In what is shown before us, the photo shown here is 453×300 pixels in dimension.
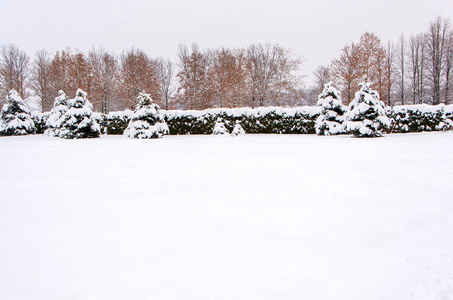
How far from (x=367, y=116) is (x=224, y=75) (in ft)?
75.0

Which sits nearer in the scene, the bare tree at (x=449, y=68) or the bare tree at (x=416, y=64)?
the bare tree at (x=449, y=68)

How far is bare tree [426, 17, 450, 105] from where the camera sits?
31.6 m

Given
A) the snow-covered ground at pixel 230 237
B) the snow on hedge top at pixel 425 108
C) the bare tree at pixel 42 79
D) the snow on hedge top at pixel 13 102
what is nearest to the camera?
the snow-covered ground at pixel 230 237

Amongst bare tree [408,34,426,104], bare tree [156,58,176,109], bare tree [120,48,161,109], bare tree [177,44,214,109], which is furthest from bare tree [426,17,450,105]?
bare tree [156,58,176,109]

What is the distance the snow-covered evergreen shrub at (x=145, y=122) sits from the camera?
1638 cm

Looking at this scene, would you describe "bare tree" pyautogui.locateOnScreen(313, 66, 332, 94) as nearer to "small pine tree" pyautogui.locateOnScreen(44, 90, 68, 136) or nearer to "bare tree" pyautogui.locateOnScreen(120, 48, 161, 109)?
"bare tree" pyautogui.locateOnScreen(120, 48, 161, 109)

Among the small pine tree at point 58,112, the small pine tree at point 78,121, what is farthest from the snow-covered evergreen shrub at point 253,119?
the small pine tree at point 58,112

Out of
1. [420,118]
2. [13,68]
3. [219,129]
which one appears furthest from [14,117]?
[420,118]

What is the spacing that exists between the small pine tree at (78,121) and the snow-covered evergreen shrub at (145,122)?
2.60 m

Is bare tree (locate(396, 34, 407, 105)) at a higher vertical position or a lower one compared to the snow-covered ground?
higher

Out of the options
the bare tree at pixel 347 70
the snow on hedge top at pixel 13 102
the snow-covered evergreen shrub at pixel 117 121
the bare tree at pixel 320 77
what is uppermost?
the bare tree at pixel 320 77

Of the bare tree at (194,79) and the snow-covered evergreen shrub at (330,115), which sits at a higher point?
the bare tree at (194,79)

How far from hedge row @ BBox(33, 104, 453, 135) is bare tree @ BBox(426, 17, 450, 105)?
20.5 m

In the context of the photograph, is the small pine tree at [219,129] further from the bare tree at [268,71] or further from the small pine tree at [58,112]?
the bare tree at [268,71]
